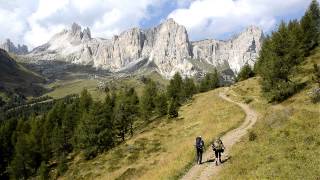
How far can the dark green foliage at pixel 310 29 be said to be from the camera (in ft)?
292

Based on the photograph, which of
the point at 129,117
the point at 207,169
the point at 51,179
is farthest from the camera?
the point at 129,117

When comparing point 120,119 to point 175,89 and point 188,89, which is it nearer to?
point 175,89

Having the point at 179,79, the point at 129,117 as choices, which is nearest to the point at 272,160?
the point at 129,117

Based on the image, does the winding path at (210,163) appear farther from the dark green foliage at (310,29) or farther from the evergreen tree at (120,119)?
the evergreen tree at (120,119)

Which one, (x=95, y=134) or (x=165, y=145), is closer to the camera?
(x=165, y=145)

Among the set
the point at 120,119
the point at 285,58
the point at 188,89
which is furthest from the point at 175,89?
the point at 285,58

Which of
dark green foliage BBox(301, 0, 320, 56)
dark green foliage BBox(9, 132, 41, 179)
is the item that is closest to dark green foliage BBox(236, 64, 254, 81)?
dark green foliage BBox(301, 0, 320, 56)

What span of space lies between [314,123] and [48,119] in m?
102

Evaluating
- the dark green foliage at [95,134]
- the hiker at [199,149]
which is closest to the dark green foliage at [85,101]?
the dark green foliage at [95,134]

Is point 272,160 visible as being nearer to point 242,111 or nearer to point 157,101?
point 242,111

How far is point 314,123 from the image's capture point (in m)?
34.4

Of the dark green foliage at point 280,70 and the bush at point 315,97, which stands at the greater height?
the dark green foliage at point 280,70

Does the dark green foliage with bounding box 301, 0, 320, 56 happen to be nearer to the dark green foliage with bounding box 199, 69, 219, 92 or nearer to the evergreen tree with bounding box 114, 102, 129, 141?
the evergreen tree with bounding box 114, 102, 129, 141

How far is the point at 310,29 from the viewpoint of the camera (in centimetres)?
9031
